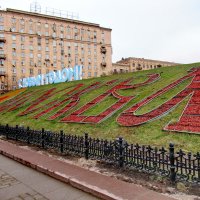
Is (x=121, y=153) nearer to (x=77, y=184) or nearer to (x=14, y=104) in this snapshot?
(x=77, y=184)

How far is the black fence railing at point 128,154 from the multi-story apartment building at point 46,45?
70.0m

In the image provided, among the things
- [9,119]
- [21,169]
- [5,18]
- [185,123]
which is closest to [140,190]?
[21,169]

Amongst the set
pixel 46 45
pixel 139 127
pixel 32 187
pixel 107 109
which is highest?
pixel 46 45

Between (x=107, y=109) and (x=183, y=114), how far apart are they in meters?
6.46

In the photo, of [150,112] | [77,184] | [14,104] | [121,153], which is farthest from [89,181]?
[14,104]

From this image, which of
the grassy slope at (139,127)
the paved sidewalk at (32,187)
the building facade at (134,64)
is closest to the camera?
the paved sidewalk at (32,187)

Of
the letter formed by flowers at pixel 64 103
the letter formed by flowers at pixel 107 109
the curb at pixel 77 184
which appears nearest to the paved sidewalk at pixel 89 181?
the curb at pixel 77 184

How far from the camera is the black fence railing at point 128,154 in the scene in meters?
7.63

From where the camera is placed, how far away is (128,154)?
9070 mm

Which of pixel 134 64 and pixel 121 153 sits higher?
pixel 134 64

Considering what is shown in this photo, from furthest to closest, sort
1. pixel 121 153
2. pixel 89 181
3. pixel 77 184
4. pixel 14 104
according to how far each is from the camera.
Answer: pixel 14 104 < pixel 121 153 < pixel 89 181 < pixel 77 184

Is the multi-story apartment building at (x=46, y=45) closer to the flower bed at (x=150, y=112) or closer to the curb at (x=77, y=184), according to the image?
the flower bed at (x=150, y=112)

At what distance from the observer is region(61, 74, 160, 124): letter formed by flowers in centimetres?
1832

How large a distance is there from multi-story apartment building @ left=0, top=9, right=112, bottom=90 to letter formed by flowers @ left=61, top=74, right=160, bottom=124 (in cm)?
6141
